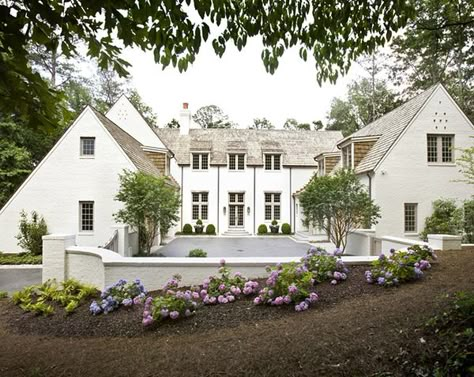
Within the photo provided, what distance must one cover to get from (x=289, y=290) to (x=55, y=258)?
20.1 feet

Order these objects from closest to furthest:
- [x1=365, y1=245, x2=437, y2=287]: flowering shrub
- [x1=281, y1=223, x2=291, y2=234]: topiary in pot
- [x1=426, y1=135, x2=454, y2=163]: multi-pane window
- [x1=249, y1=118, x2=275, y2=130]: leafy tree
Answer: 1. [x1=365, y1=245, x2=437, y2=287]: flowering shrub
2. [x1=426, y1=135, x2=454, y2=163]: multi-pane window
3. [x1=281, y1=223, x2=291, y2=234]: topiary in pot
4. [x1=249, y1=118, x2=275, y2=130]: leafy tree

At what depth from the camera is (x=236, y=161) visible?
91.2 feet

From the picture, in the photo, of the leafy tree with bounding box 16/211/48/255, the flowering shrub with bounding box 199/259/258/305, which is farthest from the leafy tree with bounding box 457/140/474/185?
the leafy tree with bounding box 16/211/48/255

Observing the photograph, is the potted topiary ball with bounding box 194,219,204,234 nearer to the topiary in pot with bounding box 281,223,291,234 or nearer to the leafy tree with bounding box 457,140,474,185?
the topiary in pot with bounding box 281,223,291,234

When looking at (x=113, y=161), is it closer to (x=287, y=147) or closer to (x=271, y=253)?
(x=271, y=253)

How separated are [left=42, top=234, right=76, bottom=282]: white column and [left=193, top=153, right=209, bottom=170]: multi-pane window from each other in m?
19.7

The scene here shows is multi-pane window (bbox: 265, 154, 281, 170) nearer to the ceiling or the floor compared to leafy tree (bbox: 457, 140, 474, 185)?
nearer to the ceiling

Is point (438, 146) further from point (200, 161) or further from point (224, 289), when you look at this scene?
point (200, 161)

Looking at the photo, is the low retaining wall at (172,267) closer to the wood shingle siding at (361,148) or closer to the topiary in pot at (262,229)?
the wood shingle siding at (361,148)

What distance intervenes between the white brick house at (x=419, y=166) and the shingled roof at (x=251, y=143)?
481 inches

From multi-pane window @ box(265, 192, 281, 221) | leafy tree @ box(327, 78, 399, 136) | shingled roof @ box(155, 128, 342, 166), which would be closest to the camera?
multi-pane window @ box(265, 192, 281, 221)

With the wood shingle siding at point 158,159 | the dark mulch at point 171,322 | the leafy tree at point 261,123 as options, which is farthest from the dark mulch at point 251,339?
the leafy tree at point 261,123

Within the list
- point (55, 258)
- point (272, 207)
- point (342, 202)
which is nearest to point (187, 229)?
point (272, 207)

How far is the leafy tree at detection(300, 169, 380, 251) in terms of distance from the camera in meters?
13.6
